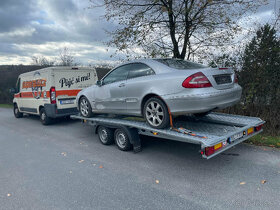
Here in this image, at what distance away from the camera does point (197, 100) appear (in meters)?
3.85

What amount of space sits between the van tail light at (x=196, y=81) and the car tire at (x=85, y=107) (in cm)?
339

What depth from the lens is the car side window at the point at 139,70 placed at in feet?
15.5

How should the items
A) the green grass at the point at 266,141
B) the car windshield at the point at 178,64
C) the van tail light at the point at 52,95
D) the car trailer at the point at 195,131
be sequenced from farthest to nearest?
the van tail light at the point at 52,95, the green grass at the point at 266,141, the car windshield at the point at 178,64, the car trailer at the point at 195,131

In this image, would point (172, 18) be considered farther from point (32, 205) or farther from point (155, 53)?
point (32, 205)

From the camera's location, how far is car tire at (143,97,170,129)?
4242 mm

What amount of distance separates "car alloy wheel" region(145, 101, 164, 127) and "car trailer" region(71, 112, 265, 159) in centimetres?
16

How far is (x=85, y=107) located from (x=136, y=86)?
244 cm

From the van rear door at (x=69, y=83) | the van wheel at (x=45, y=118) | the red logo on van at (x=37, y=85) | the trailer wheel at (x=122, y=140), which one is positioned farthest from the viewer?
the van wheel at (x=45, y=118)

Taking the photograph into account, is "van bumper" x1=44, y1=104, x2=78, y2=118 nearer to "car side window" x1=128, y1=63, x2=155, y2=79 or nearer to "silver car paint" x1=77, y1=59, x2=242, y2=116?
"silver car paint" x1=77, y1=59, x2=242, y2=116

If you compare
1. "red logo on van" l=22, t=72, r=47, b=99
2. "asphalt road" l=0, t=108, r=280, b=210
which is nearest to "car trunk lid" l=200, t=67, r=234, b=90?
"asphalt road" l=0, t=108, r=280, b=210

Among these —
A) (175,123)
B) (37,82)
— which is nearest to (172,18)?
(175,123)

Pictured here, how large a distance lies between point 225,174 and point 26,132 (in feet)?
A: 22.3

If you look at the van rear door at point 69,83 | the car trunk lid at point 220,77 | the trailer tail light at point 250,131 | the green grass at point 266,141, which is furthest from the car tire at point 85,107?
the green grass at point 266,141

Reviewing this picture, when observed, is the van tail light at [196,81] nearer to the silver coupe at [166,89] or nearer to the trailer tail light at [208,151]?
the silver coupe at [166,89]
